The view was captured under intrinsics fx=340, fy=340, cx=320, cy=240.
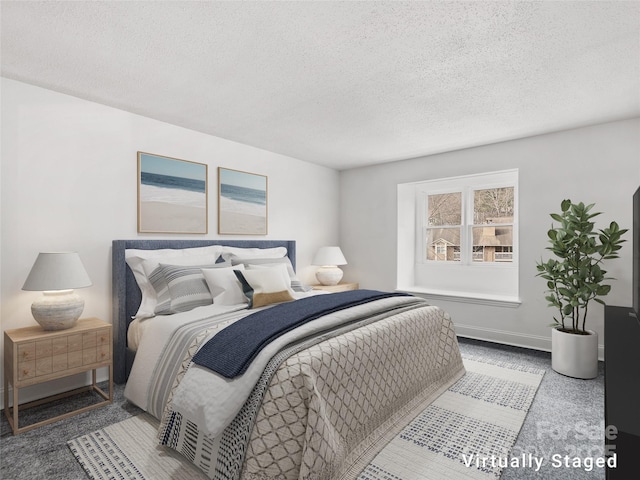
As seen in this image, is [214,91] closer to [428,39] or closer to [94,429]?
[428,39]

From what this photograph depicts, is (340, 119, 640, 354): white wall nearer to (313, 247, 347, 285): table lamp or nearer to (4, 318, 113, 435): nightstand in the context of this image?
(313, 247, 347, 285): table lamp

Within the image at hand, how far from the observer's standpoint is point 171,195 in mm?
3422

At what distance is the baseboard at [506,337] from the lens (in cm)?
369

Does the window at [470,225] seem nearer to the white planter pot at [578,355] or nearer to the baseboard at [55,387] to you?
Result: the white planter pot at [578,355]

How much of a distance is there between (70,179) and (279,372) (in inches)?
95.9

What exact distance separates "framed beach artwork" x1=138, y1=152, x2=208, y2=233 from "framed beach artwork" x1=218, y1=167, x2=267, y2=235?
0.22 m

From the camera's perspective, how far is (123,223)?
310cm

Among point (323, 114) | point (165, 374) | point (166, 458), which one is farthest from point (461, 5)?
point (166, 458)

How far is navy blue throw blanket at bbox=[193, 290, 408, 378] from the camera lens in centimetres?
173

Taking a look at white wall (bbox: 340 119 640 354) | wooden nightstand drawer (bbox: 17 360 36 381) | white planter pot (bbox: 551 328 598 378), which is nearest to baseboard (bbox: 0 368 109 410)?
wooden nightstand drawer (bbox: 17 360 36 381)

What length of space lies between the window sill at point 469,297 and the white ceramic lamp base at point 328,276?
0.90 m

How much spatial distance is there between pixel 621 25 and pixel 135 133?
3.61 metres

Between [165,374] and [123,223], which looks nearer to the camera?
[165,374]

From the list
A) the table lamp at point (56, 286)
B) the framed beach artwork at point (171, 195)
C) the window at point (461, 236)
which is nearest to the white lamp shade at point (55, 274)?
the table lamp at point (56, 286)
